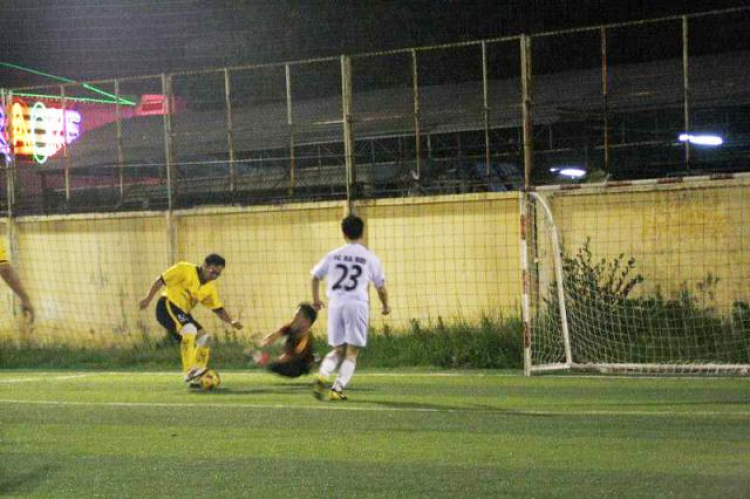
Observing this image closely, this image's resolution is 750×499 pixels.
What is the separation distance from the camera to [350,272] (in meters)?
10.8

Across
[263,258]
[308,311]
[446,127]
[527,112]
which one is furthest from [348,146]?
[308,311]

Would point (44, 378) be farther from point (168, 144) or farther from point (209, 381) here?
point (168, 144)

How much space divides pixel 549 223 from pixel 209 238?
6.61 m

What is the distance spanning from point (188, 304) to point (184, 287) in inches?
8.7

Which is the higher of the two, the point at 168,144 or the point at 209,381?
the point at 168,144

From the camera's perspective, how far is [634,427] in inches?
331

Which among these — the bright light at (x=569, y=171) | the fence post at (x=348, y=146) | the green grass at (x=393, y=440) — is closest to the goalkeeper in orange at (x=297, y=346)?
the green grass at (x=393, y=440)

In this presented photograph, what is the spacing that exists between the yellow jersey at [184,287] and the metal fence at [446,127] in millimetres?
4314

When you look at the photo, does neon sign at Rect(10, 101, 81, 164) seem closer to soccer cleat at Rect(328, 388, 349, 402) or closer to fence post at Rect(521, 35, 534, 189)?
fence post at Rect(521, 35, 534, 189)

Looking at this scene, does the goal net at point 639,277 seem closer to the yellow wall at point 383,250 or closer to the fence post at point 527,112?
the yellow wall at point 383,250

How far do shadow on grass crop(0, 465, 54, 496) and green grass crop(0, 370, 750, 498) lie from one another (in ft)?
0.05

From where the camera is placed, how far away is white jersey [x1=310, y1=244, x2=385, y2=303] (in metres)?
10.8

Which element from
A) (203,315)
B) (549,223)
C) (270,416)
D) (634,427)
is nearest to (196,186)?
(203,315)

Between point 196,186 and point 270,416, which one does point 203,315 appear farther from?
point 270,416
